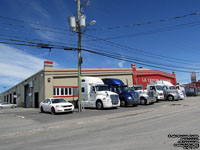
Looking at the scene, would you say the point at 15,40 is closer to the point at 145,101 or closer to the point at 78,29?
the point at 78,29

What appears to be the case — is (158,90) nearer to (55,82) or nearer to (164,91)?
(164,91)

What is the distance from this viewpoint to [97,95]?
17781 millimetres

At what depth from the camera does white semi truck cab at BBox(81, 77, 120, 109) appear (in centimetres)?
1703

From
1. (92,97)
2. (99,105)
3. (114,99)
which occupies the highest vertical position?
(92,97)

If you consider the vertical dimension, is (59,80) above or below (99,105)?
above

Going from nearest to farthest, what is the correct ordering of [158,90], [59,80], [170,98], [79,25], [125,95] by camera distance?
[79,25]
[125,95]
[158,90]
[170,98]
[59,80]

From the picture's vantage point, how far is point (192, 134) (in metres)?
5.91

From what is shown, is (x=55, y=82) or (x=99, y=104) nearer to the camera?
(x=99, y=104)

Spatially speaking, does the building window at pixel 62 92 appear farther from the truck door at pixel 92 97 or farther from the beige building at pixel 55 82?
the truck door at pixel 92 97

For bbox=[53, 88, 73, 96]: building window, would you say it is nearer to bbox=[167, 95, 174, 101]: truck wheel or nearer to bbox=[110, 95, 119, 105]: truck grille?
bbox=[110, 95, 119, 105]: truck grille

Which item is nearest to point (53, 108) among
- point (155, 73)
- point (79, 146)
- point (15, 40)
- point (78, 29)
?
point (15, 40)

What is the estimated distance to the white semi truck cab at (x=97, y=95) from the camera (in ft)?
55.9

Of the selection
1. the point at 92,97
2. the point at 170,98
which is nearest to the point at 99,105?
the point at 92,97

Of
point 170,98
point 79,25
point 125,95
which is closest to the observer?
point 79,25
